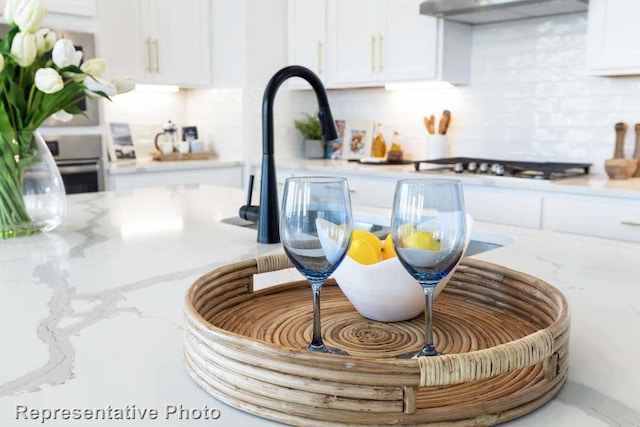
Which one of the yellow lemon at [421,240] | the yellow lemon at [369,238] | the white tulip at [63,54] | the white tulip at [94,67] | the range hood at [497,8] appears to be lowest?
the yellow lemon at [369,238]

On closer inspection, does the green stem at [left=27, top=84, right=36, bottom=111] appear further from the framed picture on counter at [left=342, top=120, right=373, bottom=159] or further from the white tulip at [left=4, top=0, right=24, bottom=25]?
the framed picture on counter at [left=342, top=120, right=373, bottom=159]

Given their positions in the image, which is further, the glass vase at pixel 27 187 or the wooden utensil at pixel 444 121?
the wooden utensil at pixel 444 121

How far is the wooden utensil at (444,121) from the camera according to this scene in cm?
384

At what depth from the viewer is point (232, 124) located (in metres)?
4.31

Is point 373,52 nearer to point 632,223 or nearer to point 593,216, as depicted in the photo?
point 593,216

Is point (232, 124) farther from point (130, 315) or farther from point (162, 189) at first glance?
point (130, 315)

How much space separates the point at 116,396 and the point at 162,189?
A: 195cm

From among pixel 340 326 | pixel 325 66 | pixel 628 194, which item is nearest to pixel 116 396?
pixel 340 326

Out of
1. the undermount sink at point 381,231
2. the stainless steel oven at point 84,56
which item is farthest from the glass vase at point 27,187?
the stainless steel oven at point 84,56

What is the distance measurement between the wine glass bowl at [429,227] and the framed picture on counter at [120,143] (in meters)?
3.75

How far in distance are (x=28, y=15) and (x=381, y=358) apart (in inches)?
47.3

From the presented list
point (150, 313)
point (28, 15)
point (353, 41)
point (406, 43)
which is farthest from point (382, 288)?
point (353, 41)

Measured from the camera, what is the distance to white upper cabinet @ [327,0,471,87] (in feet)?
11.5

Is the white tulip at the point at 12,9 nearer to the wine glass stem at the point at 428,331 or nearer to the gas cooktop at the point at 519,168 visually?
the wine glass stem at the point at 428,331
